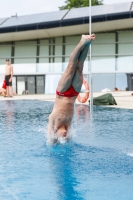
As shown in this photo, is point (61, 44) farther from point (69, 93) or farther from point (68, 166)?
point (68, 166)

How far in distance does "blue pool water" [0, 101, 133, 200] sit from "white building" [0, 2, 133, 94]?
59.0ft

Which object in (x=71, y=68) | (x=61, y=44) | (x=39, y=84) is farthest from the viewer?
(x=39, y=84)

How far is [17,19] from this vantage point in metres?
29.5

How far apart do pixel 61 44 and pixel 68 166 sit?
82.6ft

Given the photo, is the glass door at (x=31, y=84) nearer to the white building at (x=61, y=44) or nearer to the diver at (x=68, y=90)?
the white building at (x=61, y=44)

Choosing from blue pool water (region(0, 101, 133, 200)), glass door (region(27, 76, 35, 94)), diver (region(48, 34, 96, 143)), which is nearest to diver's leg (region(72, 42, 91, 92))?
diver (region(48, 34, 96, 143))

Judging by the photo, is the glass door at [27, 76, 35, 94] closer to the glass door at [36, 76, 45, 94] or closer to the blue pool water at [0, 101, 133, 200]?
the glass door at [36, 76, 45, 94]

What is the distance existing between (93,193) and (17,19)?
90.9ft

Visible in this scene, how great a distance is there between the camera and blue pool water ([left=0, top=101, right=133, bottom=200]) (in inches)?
→ 119

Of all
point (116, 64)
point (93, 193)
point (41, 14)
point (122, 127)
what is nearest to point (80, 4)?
point (41, 14)

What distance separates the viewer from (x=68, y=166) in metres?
3.88

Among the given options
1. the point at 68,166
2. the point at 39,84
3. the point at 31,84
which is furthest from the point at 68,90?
the point at 31,84

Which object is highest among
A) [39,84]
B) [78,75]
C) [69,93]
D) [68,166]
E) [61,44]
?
[61,44]

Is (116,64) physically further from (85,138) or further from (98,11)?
(85,138)
